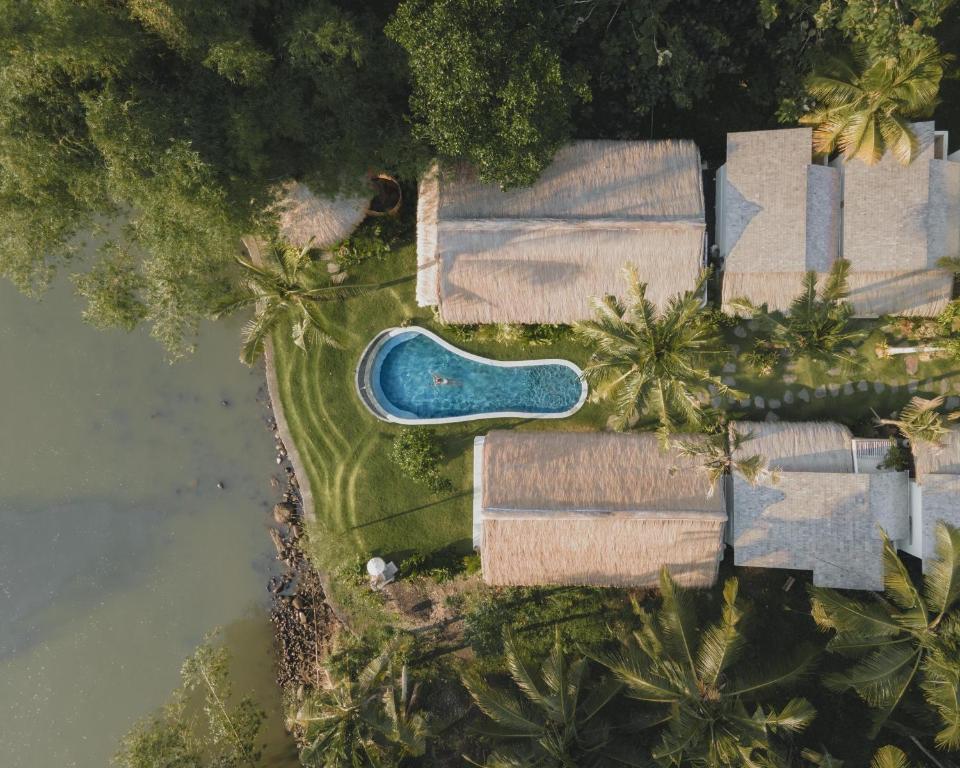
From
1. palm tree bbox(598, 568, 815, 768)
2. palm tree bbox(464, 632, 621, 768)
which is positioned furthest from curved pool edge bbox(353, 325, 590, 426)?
palm tree bbox(464, 632, 621, 768)

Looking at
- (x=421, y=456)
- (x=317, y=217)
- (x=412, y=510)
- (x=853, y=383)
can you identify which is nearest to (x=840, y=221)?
(x=853, y=383)

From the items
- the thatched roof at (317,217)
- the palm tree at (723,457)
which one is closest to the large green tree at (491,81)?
the thatched roof at (317,217)

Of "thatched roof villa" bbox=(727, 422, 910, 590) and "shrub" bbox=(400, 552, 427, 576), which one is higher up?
"thatched roof villa" bbox=(727, 422, 910, 590)

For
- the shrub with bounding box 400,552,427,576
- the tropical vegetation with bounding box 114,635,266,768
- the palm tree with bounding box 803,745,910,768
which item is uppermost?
the shrub with bounding box 400,552,427,576

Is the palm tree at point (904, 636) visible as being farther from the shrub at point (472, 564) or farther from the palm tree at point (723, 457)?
the shrub at point (472, 564)

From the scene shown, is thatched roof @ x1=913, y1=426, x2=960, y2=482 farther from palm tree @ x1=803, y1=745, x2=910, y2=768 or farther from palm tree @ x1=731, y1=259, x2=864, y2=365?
palm tree @ x1=803, y1=745, x2=910, y2=768

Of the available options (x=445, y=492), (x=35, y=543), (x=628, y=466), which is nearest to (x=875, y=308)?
(x=628, y=466)

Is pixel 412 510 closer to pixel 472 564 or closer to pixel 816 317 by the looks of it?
pixel 472 564
